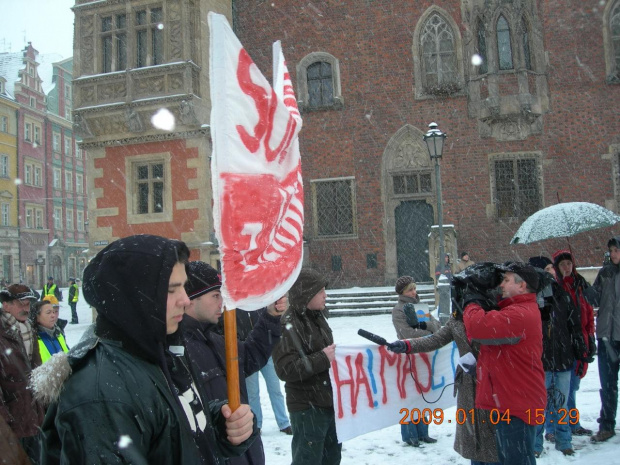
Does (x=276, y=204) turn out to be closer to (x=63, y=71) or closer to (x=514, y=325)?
(x=514, y=325)

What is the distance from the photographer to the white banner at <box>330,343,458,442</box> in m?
4.59

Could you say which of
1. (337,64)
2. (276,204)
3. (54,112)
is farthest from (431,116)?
(54,112)

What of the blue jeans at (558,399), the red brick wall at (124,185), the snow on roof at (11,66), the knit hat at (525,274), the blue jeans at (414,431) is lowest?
the blue jeans at (414,431)

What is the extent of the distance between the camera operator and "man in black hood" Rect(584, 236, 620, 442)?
2462 mm

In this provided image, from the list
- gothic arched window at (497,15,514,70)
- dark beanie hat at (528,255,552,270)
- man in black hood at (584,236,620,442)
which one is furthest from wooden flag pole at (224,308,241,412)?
gothic arched window at (497,15,514,70)

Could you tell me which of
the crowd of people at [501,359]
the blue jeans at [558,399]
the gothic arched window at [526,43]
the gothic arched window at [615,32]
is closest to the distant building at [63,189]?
the gothic arched window at [526,43]

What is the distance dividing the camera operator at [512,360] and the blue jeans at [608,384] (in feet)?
8.03

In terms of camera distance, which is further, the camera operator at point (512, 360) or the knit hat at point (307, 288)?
the knit hat at point (307, 288)

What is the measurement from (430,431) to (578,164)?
1336 cm

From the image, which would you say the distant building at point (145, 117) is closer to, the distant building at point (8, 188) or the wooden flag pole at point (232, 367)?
the wooden flag pole at point (232, 367)

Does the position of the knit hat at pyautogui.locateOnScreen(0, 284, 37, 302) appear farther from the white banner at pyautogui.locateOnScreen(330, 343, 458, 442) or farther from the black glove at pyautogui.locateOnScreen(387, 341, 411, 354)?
the black glove at pyautogui.locateOnScreen(387, 341, 411, 354)

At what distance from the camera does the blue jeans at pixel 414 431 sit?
5.37 metres

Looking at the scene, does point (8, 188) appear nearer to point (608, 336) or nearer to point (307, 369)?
point (307, 369)

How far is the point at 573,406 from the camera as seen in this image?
5.39 metres
